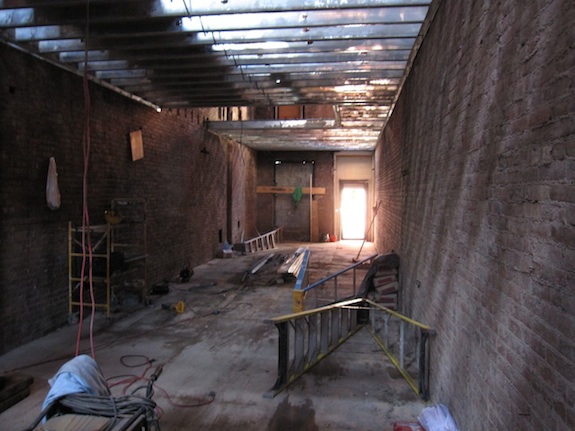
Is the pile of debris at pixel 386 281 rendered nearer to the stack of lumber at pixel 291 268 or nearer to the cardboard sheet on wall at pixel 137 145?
the stack of lumber at pixel 291 268

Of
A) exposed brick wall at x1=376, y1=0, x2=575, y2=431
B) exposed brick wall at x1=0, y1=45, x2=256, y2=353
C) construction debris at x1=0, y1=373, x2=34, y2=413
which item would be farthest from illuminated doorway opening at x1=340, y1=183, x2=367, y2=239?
construction debris at x1=0, y1=373, x2=34, y2=413

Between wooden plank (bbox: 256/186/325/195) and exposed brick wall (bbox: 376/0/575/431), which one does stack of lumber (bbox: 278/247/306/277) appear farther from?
wooden plank (bbox: 256/186/325/195)

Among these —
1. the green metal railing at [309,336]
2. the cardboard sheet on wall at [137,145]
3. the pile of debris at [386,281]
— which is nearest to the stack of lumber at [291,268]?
the pile of debris at [386,281]

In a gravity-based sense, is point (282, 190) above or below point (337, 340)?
above

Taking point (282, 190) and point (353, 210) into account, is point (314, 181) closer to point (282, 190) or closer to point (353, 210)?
point (282, 190)

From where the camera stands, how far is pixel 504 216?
2.29m

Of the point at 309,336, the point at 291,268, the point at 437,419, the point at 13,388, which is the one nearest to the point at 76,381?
the point at 13,388

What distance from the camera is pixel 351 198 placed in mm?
17797

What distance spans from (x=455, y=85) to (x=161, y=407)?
3938 mm

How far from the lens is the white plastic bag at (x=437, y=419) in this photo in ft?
9.70

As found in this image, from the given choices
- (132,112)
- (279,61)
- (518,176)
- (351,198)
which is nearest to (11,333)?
(132,112)

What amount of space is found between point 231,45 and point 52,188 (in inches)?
121

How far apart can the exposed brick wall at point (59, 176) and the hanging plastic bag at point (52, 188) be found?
94 mm

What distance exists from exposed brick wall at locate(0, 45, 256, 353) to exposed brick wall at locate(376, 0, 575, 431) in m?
4.99
